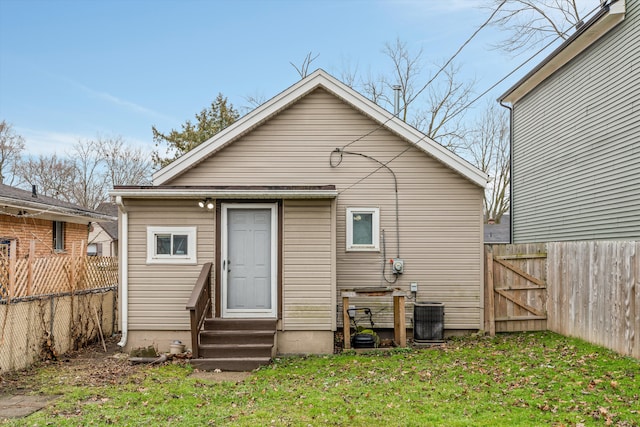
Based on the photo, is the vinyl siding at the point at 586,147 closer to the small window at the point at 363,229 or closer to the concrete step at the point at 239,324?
the small window at the point at 363,229

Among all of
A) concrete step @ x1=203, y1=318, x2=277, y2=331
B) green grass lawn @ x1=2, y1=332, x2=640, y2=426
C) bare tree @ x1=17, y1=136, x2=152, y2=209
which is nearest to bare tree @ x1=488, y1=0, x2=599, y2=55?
green grass lawn @ x1=2, y1=332, x2=640, y2=426

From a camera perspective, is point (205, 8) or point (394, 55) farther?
point (394, 55)

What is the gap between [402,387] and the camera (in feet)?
22.0

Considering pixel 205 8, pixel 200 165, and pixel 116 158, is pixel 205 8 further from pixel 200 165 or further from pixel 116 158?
pixel 116 158

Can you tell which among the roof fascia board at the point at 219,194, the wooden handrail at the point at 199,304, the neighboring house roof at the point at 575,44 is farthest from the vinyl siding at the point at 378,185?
the neighboring house roof at the point at 575,44

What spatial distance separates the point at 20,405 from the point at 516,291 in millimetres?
9284

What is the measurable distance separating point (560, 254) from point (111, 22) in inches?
699

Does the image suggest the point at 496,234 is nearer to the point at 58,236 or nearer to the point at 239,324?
the point at 239,324

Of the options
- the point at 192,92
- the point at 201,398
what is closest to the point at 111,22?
the point at 192,92

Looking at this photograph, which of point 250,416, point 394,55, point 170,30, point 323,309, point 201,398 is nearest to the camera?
point 250,416

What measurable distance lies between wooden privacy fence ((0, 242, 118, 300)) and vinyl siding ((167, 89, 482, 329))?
2.75 m

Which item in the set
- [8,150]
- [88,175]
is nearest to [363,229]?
[8,150]

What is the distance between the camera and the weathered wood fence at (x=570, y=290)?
25.4ft

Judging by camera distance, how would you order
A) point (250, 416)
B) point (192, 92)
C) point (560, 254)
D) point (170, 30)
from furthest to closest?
point (192, 92)
point (170, 30)
point (560, 254)
point (250, 416)
